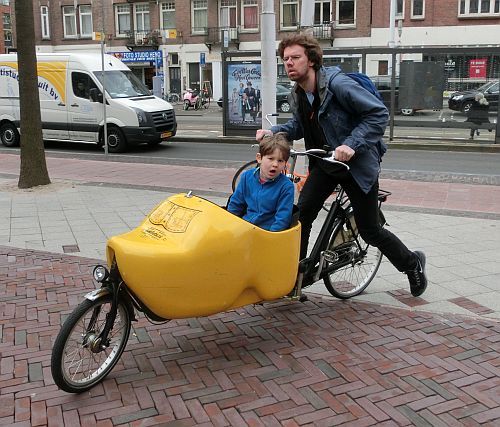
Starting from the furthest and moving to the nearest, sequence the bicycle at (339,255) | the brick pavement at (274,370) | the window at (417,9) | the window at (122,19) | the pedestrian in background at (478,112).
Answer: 1. the window at (122,19)
2. the window at (417,9)
3. the pedestrian in background at (478,112)
4. the bicycle at (339,255)
5. the brick pavement at (274,370)

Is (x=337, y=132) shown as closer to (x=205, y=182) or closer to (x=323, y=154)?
(x=323, y=154)

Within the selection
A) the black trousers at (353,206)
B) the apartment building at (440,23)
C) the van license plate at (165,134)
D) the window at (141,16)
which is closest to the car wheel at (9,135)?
the van license plate at (165,134)

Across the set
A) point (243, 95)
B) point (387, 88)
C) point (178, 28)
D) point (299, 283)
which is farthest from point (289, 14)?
point (299, 283)

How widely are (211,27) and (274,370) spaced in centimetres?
4257

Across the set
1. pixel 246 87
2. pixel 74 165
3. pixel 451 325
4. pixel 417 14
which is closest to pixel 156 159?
pixel 74 165

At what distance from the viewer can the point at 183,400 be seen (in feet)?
10.3

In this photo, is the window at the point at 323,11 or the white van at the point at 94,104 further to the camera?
the window at the point at 323,11

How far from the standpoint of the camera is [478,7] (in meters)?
36.3

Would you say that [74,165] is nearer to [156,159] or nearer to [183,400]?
[156,159]

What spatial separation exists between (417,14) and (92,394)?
38777 mm

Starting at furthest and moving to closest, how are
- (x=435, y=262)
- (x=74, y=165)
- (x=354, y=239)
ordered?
(x=74, y=165), (x=435, y=262), (x=354, y=239)

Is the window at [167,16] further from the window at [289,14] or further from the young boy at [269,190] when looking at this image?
the young boy at [269,190]

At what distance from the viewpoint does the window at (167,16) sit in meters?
45.1

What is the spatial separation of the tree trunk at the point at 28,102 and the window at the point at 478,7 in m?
33.3
